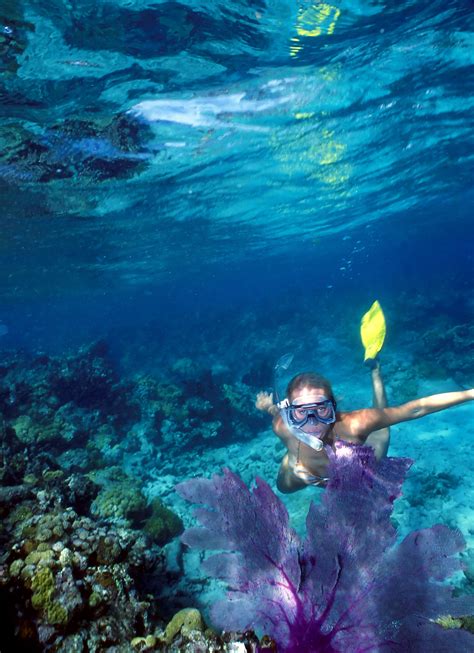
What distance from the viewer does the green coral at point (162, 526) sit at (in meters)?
6.72

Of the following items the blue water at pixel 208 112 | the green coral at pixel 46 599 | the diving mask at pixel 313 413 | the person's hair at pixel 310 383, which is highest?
the blue water at pixel 208 112

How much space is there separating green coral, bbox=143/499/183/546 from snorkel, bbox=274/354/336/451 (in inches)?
153

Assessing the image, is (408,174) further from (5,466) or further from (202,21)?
(5,466)

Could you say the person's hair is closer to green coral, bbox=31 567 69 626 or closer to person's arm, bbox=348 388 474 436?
person's arm, bbox=348 388 474 436

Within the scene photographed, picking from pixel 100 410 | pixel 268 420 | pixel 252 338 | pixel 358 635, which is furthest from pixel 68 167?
pixel 252 338

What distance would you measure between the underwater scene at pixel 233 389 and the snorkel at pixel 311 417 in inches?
1.2

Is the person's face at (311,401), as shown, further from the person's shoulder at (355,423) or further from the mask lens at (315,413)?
the person's shoulder at (355,423)

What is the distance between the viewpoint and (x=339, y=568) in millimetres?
3127

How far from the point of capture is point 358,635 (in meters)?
2.91

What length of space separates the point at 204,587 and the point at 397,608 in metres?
3.61

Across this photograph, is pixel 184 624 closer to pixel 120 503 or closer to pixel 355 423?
pixel 355 423

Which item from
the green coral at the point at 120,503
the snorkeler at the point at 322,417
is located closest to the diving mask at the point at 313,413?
the snorkeler at the point at 322,417

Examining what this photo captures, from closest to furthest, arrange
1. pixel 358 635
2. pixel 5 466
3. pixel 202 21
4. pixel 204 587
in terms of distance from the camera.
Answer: pixel 358 635
pixel 204 587
pixel 5 466
pixel 202 21

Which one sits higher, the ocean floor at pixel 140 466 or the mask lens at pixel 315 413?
the mask lens at pixel 315 413
